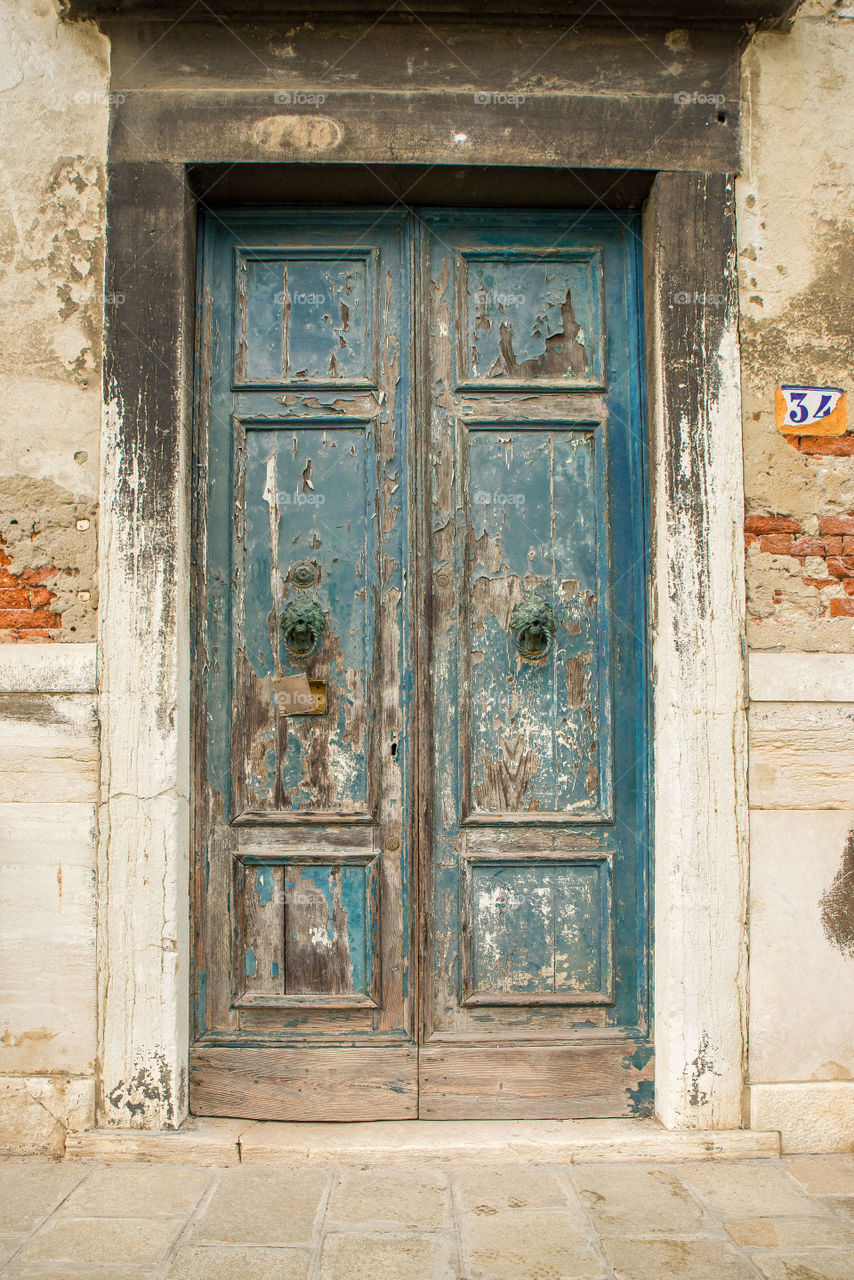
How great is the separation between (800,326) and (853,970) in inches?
80.8

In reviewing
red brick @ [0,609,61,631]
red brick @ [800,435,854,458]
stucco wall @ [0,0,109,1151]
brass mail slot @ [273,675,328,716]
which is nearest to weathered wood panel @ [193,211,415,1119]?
A: brass mail slot @ [273,675,328,716]

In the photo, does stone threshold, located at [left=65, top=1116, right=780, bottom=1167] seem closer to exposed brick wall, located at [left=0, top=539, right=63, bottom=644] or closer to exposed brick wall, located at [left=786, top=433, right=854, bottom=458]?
exposed brick wall, located at [left=0, top=539, right=63, bottom=644]

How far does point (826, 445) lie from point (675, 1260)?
2.34m

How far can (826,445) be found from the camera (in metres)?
2.80

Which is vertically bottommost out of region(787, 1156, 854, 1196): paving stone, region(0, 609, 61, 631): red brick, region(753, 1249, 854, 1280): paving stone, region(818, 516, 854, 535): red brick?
region(787, 1156, 854, 1196): paving stone

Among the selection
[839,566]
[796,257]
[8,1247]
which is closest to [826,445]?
[839,566]

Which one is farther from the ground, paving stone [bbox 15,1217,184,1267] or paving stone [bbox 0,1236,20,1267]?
paving stone [bbox 0,1236,20,1267]

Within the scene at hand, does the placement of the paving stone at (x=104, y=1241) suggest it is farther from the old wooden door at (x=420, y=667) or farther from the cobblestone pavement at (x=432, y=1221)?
the old wooden door at (x=420, y=667)

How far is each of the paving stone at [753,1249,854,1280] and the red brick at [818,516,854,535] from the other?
1.98 m

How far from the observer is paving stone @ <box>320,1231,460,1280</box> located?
1995 millimetres

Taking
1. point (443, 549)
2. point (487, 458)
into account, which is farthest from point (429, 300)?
point (443, 549)

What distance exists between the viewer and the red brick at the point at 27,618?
8.96ft

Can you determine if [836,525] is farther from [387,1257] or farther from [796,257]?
[387,1257]

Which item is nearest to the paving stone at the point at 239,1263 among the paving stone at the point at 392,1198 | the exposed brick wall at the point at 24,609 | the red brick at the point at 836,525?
the paving stone at the point at 392,1198
